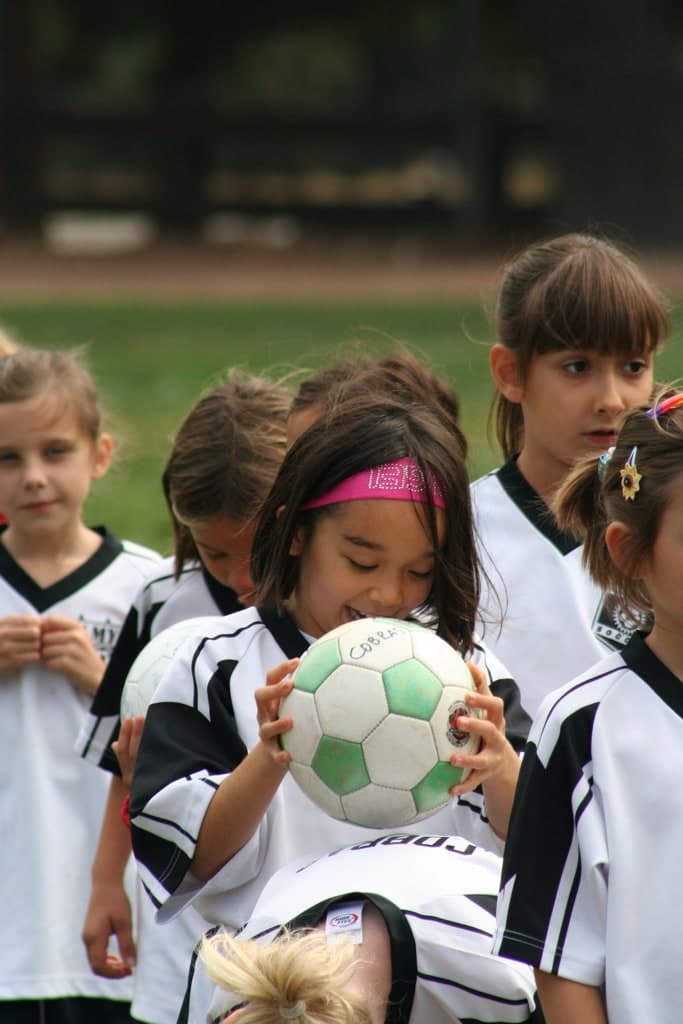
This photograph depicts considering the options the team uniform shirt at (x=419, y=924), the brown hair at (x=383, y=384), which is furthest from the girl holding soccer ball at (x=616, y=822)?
the brown hair at (x=383, y=384)

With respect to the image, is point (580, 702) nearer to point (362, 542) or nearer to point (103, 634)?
point (362, 542)

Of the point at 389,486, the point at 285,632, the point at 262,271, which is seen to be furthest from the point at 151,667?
the point at 262,271

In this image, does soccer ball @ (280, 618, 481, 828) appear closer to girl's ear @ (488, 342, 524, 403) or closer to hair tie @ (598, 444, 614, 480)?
hair tie @ (598, 444, 614, 480)

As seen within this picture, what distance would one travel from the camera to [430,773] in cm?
305

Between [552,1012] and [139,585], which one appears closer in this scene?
[552,1012]

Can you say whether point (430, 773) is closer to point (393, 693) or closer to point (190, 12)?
point (393, 693)

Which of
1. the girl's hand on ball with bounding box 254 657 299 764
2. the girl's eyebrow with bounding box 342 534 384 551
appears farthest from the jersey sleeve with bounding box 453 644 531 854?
the girl's hand on ball with bounding box 254 657 299 764

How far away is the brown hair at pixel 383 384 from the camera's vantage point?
13.1ft

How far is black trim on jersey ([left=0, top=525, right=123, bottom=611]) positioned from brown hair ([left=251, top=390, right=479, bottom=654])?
1.38 metres

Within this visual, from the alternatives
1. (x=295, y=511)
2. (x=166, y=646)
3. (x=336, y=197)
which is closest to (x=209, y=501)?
(x=166, y=646)

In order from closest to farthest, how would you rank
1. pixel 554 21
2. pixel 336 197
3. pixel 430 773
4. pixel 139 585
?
pixel 430 773 < pixel 139 585 < pixel 554 21 < pixel 336 197

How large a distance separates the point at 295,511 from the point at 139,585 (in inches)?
60.2

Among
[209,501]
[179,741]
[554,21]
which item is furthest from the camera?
[554,21]

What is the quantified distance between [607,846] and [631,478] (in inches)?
25.7
